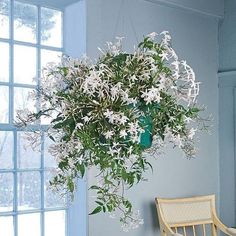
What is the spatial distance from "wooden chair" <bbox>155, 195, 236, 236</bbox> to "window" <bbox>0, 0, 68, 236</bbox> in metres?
0.78

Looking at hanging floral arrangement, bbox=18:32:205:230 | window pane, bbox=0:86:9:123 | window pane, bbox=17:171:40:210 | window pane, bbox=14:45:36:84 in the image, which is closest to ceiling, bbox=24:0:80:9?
window pane, bbox=14:45:36:84

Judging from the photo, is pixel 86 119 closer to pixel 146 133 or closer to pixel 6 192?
pixel 146 133

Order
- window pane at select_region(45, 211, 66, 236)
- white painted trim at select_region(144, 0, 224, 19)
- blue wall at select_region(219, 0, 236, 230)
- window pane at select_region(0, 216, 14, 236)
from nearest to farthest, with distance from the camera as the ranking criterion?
window pane at select_region(0, 216, 14, 236)
window pane at select_region(45, 211, 66, 236)
white painted trim at select_region(144, 0, 224, 19)
blue wall at select_region(219, 0, 236, 230)

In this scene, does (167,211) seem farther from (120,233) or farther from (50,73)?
(50,73)

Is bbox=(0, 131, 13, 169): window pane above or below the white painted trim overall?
below

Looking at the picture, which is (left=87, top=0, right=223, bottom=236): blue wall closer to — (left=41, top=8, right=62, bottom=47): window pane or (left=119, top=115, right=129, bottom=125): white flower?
(left=41, top=8, right=62, bottom=47): window pane

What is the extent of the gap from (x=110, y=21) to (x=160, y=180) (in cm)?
137

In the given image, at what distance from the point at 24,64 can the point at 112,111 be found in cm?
211

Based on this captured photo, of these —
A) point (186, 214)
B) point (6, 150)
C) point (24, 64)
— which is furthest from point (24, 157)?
point (186, 214)

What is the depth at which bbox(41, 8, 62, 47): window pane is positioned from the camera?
3592 millimetres

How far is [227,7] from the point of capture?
4.36 metres

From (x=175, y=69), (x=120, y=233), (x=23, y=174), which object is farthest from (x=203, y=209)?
(x=175, y=69)

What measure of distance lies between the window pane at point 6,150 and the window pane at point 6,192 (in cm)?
7

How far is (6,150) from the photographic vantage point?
3.34 metres
